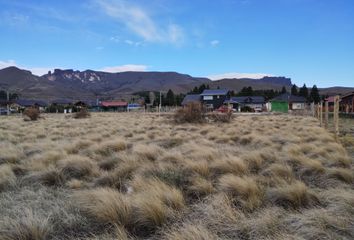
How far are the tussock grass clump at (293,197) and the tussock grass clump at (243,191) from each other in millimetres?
219

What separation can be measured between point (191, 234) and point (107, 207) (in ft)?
4.46

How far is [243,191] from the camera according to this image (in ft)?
18.0

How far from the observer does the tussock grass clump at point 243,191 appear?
5012mm

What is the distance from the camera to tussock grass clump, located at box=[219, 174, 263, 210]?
5.01 metres

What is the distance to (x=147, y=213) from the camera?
14.9 ft

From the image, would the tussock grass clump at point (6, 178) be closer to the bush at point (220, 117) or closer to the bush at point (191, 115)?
the bush at point (191, 115)

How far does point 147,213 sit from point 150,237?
1.38 ft

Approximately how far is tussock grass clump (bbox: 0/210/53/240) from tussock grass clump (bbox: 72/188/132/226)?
23.9 inches

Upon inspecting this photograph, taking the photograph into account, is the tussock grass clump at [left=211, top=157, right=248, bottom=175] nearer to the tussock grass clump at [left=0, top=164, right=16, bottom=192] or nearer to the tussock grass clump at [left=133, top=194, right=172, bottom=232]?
the tussock grass clump at [left=133, top=194, right=172, bottom=232]

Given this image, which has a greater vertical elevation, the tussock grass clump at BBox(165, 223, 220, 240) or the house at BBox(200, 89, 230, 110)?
the house at BBox(200, 89, 230, 110)

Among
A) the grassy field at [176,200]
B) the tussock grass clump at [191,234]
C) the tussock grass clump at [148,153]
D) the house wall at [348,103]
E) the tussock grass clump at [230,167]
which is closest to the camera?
the tussock grass clump at [191,234]

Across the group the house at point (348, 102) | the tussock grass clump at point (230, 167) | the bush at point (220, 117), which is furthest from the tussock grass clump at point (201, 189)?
the house at point (348, 102)

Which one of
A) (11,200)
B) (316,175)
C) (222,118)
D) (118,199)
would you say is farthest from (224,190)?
(222,118)

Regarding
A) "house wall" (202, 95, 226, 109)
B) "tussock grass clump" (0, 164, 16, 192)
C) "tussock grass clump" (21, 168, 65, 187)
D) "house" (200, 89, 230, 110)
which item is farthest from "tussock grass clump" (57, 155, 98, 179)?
"house" (200, 89, 230, 110)
